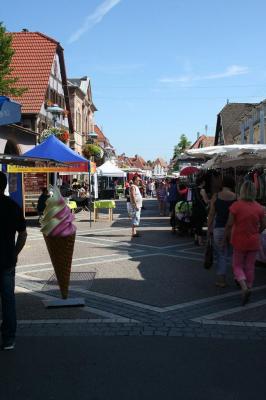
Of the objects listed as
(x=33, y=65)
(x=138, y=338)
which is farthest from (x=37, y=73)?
(x=138, y=338)

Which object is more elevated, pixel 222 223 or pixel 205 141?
pixel 205 141

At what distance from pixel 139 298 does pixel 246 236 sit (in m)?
1.66

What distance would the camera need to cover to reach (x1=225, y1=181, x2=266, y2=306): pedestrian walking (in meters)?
6.84

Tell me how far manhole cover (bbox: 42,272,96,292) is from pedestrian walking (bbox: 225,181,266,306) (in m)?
2.33

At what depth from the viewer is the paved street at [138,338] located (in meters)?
4.15

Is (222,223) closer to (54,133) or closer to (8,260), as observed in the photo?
(8,260)

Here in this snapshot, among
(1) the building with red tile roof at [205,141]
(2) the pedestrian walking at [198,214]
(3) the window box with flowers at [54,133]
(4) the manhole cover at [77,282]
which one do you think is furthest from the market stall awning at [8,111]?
(1) the building with red tile roof at [205,141]

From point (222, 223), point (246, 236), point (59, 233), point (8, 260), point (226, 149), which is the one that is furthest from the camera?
point (226, 149)

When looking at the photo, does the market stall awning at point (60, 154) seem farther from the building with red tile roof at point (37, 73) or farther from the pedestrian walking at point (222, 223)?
the building with red tile roof at point (37, 73)

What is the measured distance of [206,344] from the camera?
521 cm

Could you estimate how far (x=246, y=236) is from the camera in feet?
22.5

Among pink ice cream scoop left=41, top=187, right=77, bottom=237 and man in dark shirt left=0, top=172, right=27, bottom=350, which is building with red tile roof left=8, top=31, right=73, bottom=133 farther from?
man in dark shirt left=0, top=172, right=27, bottom=350

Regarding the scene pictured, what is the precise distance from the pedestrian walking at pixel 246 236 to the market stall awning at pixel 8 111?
3.02 meters

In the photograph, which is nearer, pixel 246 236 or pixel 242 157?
pixel 246 236
